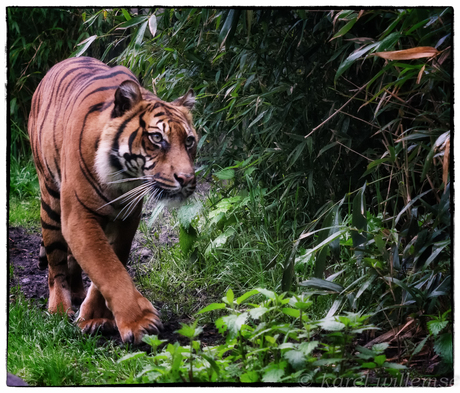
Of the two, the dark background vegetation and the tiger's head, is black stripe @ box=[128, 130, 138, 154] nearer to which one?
the tiger's head

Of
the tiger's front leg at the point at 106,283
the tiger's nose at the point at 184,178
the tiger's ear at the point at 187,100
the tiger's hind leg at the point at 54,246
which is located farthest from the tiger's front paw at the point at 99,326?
the tiger's ear at the point at 187,100

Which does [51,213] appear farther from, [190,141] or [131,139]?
[190,141]

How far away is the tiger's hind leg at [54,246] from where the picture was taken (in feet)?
7.39

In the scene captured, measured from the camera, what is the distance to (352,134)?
2.19 meters

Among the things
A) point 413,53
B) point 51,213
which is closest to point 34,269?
point 51,213

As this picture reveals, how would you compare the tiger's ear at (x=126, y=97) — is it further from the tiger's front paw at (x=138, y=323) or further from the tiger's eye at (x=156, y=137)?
the tiger's front paw at (x=138, y=323)

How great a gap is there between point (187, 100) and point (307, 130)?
529 mm

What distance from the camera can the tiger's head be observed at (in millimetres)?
1933

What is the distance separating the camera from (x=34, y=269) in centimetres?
226

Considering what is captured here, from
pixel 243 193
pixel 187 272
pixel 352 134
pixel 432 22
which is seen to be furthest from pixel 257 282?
pixel 432 22

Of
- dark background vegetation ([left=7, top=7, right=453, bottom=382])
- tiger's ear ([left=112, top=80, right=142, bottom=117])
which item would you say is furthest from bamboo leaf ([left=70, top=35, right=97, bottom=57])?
tiger's ear ([left=112, top=80, right=142, bottom=117])

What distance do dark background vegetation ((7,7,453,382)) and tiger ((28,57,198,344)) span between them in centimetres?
16

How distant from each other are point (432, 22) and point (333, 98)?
0.59m

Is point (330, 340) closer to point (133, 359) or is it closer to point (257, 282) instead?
point (257, 282)
